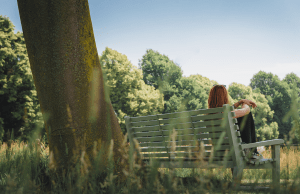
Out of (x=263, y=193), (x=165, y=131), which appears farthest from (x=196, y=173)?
(x=165, y=131)

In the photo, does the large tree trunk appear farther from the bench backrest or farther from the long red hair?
the long red hair

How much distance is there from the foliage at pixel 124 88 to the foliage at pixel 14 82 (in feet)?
23.7

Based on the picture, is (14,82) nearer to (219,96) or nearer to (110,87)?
(110,87)

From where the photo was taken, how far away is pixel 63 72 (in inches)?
119

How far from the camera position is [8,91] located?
770 inches

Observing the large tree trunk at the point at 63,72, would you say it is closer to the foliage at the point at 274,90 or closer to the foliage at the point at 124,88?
the foliage at the point at 124,88

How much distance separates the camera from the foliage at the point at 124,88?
24891mm

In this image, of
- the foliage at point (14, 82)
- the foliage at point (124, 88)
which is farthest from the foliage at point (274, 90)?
the foliage at point (14, 82)

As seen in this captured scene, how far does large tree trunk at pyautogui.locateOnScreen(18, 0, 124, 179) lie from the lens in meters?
2.97

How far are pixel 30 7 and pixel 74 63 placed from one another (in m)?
0.90

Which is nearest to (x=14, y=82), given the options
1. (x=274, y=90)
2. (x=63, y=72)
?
(x=63, y=72)

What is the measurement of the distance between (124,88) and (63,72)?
2238cm

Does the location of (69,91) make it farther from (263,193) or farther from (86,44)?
Result: (263,193)

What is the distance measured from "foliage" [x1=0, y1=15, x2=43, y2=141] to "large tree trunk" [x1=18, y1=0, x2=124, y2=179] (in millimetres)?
18014
